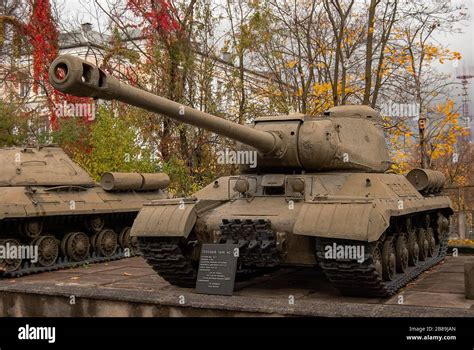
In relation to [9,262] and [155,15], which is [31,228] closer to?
[9,262]

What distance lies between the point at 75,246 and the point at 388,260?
732 centimetres

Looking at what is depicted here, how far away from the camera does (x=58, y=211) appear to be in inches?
501

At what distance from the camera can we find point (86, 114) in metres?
21.2

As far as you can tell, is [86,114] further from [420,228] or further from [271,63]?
[420,228]

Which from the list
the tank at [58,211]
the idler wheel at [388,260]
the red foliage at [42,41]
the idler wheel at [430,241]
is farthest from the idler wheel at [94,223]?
the red foliage at [42,41]

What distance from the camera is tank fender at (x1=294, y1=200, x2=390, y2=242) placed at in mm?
8039

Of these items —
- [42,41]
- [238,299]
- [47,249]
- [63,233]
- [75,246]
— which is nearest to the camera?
[238,299]

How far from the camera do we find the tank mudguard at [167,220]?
9.13 metres

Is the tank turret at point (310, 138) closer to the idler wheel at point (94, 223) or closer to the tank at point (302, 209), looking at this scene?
the tank at point (302, 209)

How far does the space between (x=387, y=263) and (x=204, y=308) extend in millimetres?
3207

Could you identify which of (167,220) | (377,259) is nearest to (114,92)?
(167,220)

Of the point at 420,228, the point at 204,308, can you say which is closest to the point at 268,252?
the point at 204,308

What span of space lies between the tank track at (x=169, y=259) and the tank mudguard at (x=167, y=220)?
22 cm

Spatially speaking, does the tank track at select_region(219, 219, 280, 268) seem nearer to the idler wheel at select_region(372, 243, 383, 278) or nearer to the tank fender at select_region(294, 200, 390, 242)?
the tank fender at select_region(294, 200, 390, 242)
